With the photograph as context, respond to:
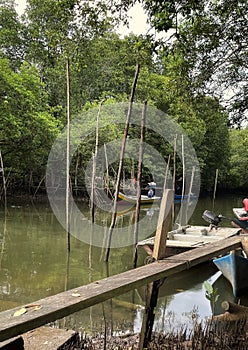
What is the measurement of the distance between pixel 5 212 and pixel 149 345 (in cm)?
1192

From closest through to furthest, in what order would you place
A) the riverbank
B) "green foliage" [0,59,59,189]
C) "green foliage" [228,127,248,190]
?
1. the riverbank
2. "green foliage" [0,59,59,189]
3. "green foliage" [228,127,248,190]

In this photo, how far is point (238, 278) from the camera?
530 centimetres

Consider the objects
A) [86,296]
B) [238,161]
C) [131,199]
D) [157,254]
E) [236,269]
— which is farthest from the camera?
[238,161]

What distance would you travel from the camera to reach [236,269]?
5172 mm

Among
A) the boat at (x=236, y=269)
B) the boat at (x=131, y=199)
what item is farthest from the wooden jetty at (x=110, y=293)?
the boat at (x=131, y=199)

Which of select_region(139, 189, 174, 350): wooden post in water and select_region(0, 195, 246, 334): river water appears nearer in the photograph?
select_region(139, 189, 174, 350): wooden post in water

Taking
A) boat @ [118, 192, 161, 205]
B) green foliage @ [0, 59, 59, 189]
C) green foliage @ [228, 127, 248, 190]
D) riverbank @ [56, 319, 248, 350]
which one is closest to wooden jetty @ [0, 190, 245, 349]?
riverbank @ [56, 319, 248, 350]

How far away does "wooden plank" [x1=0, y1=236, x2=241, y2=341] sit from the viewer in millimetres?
1722

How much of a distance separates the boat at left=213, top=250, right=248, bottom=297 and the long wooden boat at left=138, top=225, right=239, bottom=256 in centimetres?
107

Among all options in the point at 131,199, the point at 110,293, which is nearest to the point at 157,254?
the point at 110,293

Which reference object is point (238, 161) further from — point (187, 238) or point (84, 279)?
point (84, 279)

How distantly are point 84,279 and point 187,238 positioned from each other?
7.94ft

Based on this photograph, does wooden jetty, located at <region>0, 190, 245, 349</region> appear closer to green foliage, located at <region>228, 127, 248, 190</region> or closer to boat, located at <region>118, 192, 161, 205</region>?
boat, located at <region>118, 192, 161, 205</region>

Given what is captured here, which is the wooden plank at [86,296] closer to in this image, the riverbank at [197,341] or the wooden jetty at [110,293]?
the wooden jetty at [110,293]
